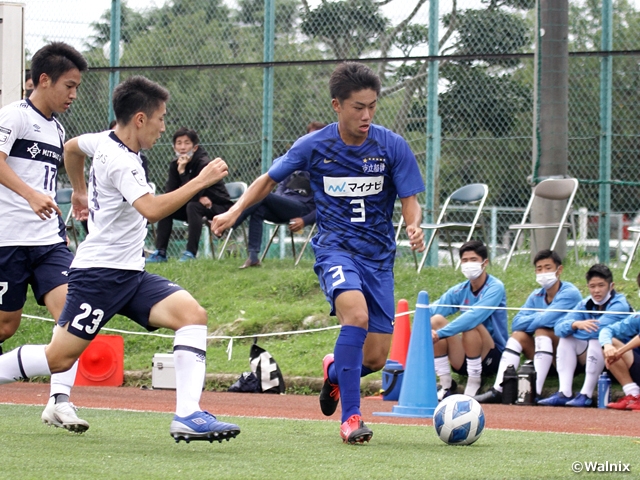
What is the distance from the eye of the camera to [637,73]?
527 inches

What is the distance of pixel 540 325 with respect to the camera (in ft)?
32.9

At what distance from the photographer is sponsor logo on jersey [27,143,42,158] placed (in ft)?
22.0

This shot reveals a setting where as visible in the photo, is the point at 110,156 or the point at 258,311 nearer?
the point at 110,156

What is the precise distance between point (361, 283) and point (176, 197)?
4.63ft

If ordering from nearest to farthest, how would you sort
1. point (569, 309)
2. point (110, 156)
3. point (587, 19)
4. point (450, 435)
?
point (110, 156) → point (450, 435) → point (569, 309) → point (587, 19)

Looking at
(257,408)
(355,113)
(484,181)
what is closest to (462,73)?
(484,181)

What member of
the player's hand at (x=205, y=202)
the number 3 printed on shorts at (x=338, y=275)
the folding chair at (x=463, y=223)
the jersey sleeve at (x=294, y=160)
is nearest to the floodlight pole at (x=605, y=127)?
the folding chair at (x=463, y=223)

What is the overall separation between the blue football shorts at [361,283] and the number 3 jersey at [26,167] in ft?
5.74

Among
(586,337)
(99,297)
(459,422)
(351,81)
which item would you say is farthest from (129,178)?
(586,337)

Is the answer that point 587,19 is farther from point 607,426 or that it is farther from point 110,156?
point 110,156

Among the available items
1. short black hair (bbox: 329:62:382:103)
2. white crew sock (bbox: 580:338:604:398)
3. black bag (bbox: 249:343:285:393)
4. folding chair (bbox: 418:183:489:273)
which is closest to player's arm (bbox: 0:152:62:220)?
short black hair (bbox: 329:62:382:103)

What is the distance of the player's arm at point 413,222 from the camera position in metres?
6.09

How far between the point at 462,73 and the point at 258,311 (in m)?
4.04

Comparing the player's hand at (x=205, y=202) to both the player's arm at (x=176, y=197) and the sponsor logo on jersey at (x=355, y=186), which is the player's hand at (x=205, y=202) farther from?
the player's arm at (x=176, y=197)
